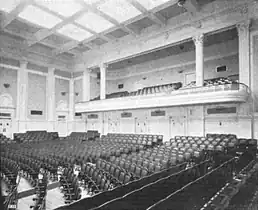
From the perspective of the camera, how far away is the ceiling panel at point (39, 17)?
10.4m

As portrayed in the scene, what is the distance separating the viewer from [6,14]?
10648mm

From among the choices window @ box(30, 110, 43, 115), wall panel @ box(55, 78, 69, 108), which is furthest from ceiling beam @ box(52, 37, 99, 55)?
window @ box(30, 110, 43, 115)

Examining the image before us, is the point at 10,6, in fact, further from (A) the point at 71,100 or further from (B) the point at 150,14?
(A) the point at 71,100

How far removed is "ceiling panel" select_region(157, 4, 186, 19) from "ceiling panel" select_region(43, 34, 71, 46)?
6663 mm

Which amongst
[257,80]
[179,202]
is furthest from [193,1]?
[179,202]

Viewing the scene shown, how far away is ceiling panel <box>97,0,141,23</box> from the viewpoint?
33.3 feet

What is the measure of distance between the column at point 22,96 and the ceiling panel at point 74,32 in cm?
401

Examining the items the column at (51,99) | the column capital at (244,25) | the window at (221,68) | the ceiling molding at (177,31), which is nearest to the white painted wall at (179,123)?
the column at (51,99)

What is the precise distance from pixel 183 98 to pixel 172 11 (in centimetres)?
493

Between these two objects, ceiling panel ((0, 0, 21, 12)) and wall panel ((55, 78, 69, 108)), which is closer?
ceiling panel ((0, 0, 21, 12))

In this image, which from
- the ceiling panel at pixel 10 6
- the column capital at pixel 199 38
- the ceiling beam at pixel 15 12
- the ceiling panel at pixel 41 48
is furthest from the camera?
the ceiling panel at pixel 41 48

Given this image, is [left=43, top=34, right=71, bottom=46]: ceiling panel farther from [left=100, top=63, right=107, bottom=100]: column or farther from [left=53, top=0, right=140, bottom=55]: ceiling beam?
[left=100, top=63, right=107, bottom=100]: column

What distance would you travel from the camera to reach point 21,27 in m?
12.5

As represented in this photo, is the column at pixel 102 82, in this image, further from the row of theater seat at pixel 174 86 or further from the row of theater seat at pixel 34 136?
the row of theater seat at pixel 34 136
